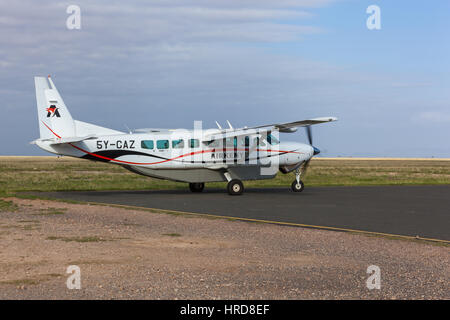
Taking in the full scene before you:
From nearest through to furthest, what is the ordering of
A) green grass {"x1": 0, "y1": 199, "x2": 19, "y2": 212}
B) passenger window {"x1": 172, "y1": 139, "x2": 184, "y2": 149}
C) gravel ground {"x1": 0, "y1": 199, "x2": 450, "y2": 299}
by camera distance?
1. gravel ground {"x1": 0, "y1": 199, "x2": 450, "y2": 299}
2. green grass {"x1": 0, "y1": 199, "x2": 19, "y2": 212}
3. passenger window {"x1": 172, "y1": 139, "x2": 184, "y2": 149}

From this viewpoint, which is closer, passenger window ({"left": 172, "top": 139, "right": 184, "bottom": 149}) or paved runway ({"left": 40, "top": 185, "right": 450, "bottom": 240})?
paved runway ({"left": 40, "top": 185, "right": 450, "bottom": 240})

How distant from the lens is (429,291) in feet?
23.9

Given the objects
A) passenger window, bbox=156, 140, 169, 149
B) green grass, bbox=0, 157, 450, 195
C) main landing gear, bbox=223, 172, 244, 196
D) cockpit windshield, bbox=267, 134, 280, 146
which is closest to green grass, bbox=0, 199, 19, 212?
green grass, bbox=0, 157, 450, 195

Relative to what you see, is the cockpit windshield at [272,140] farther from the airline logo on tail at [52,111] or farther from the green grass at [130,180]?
the airline logo on tail at [52,111]

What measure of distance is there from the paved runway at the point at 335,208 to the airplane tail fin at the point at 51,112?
9.43 feet

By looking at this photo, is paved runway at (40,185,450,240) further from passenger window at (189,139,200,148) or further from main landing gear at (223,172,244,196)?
passenger window at (189,139,200,148)

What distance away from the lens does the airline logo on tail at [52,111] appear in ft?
72.7

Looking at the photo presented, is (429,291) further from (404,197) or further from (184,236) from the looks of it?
(404,197)

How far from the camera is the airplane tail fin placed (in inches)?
864

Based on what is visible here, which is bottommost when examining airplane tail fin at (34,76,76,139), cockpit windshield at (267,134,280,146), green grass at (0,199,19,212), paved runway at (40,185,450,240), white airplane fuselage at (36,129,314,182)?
paved runway at (40,185,450,240)

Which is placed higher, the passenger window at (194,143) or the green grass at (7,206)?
the passenger window at (194,143)

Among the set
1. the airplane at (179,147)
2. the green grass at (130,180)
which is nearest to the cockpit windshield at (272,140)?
the airplane at (179,147)

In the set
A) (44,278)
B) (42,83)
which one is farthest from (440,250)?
(42,83)
